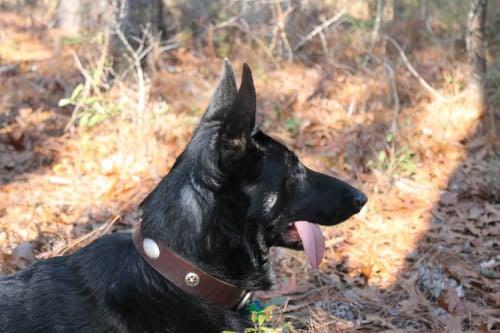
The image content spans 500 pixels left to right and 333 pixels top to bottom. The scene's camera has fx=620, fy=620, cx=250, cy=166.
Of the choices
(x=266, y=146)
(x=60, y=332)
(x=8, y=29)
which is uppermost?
(x=266, y=146)

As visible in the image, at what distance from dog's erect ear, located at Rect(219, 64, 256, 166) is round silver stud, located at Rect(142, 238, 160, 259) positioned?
0.51 m

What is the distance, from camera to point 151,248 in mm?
2826

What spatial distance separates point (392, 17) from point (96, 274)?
8706mm

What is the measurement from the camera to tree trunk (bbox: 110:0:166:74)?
831 centimetres

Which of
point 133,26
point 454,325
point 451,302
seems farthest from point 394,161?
point 133,26

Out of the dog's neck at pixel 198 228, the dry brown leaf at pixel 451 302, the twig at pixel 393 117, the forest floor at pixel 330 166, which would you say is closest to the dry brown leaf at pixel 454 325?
the forest floor at pixel 330 166

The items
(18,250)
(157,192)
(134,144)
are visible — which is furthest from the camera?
(134,144)

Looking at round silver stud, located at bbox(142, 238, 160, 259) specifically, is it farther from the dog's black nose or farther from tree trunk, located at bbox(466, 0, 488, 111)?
tree trunk, located at bbox(466, 0, 488, 111)

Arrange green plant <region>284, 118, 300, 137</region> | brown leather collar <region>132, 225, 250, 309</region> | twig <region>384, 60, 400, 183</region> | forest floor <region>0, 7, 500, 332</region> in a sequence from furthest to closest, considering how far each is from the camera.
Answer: green plant <region>284, 118, 300, 137</region>
twig <region>384, 60, 400, 183</region>
forest floor <region>0, 7, 500, 332</region>
brown leather collar <region>132, 225, 250, 309</region>

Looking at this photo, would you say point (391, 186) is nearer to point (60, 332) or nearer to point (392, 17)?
point (60, 332)

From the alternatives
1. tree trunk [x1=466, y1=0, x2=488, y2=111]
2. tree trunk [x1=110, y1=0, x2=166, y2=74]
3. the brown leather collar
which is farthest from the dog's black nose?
tree trunk [x1=110, y1=0, x2=166, y2=74]

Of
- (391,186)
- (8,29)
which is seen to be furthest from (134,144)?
(8,29)

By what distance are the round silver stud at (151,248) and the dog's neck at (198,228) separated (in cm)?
3

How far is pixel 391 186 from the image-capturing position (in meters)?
6.25
